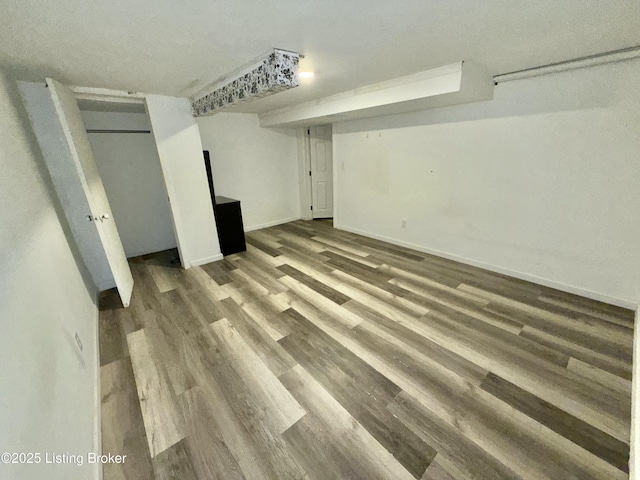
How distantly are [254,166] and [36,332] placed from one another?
4446 mm

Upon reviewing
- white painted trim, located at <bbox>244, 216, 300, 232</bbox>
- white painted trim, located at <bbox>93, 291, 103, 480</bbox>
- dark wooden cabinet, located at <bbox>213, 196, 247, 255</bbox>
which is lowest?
white painted trim, located at <bbox>93, 291, 103, 480</bbox>

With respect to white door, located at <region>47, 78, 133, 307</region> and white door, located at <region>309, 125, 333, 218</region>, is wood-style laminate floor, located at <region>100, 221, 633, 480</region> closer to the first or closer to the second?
white door, located at <region>47, 78, 133, 307</region>

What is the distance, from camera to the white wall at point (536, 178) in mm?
2246

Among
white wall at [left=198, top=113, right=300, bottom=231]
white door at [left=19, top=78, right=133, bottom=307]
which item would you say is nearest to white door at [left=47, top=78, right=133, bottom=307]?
white door at [left=19, top=78, right=133, bottom=307]

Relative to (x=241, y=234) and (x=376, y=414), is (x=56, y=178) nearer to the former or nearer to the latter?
(x=241, y=234)

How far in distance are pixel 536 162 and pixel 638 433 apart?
2.40m

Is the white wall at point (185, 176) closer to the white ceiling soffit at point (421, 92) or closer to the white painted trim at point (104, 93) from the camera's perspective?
the white painted trim at point (104, 93)

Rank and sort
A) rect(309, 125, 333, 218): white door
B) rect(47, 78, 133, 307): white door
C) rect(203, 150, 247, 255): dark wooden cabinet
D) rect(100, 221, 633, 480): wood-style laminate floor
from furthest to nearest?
rect(309, 125, 333, 218): white door, rect(203, 150, 247, 255): dark wooden cabinet, rect(47, 78, 133, 307): white door, rect(100, 221, 633, 480): wood-style laminate floor

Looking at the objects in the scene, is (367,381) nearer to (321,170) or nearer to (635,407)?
(635,407)

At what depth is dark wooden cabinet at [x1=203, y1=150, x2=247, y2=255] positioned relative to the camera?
3851mm

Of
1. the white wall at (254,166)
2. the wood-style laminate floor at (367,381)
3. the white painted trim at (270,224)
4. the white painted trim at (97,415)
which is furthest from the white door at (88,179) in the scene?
the white painted trim at (270,224)

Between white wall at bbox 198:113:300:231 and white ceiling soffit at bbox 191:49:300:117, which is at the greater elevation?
white ceiling soffit at bbox 191:49:300:117

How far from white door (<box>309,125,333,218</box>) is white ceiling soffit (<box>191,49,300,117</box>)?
10.4 feet

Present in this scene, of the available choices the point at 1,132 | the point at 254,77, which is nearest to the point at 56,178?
the point at 1,132
